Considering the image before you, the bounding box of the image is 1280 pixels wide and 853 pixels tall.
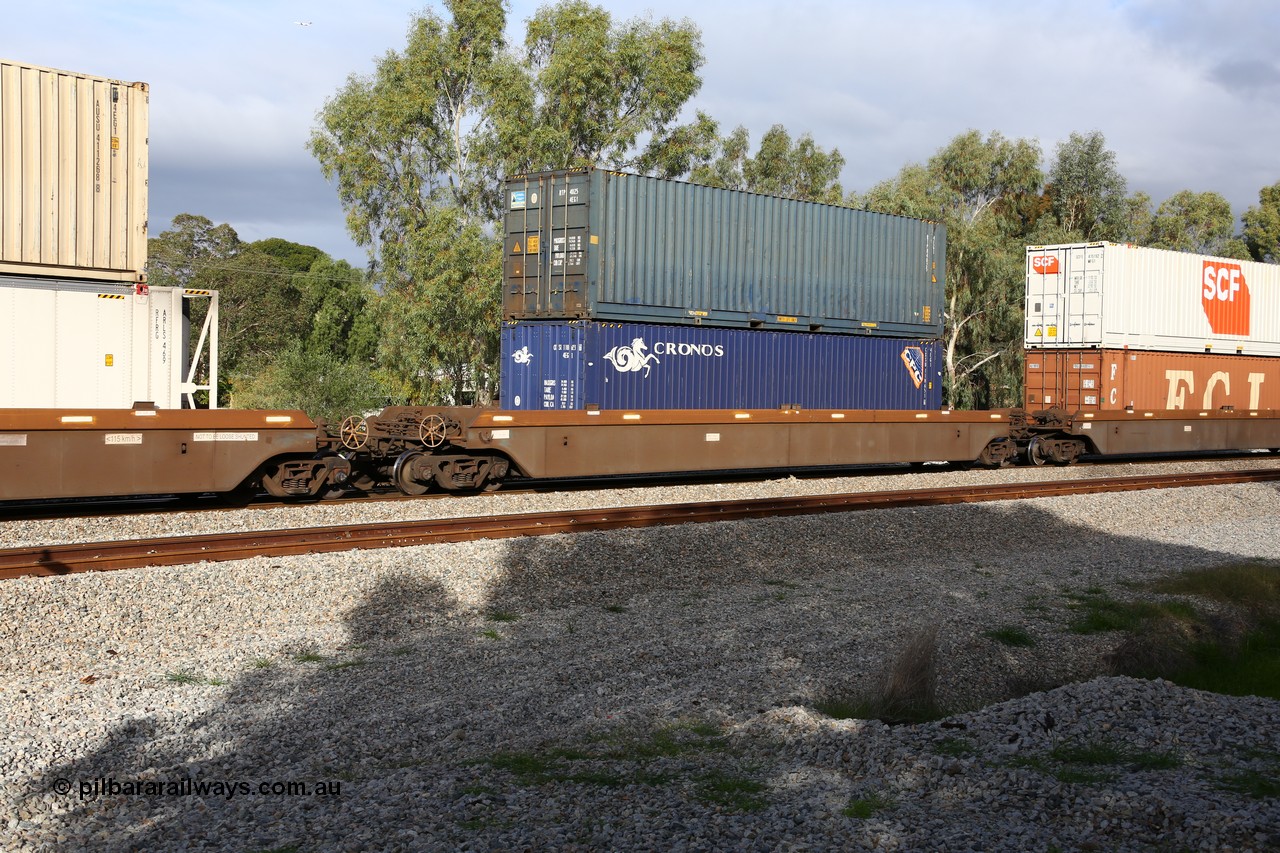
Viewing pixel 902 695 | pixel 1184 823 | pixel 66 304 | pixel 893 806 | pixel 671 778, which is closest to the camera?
pixel 1184 823

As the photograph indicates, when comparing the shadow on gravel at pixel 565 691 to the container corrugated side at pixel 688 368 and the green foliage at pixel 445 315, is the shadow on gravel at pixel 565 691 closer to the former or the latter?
the container corrugated side at pixel 688 368

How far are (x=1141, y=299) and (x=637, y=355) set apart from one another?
43.1ft

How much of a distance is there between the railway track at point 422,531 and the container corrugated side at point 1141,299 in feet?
30.0

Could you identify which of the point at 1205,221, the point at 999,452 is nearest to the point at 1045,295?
the point at 999,452

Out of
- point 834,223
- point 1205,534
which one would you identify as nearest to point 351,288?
point 834,223

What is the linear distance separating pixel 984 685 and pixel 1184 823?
3409 mm

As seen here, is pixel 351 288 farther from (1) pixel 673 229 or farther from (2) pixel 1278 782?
(2) pixel 1278 782

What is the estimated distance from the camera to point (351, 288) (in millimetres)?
55844

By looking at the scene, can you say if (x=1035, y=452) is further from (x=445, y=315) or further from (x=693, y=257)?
(x=445, y=315)

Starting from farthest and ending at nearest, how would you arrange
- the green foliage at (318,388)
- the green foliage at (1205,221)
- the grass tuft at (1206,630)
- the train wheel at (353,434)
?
the green foliage at (1205,221)
the green foliage at (318,388)
the train wheel at (353,434)
the grass tuft at (1206,630)

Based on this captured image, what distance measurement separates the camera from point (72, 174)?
13500mm

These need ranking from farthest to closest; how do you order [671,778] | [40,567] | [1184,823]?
[40,567], [671,778], [1184,823]

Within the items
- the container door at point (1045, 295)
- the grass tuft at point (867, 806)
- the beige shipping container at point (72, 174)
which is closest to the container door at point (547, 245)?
the beige shipping container at point (72, 174)

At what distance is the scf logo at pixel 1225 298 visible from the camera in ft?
86.8
